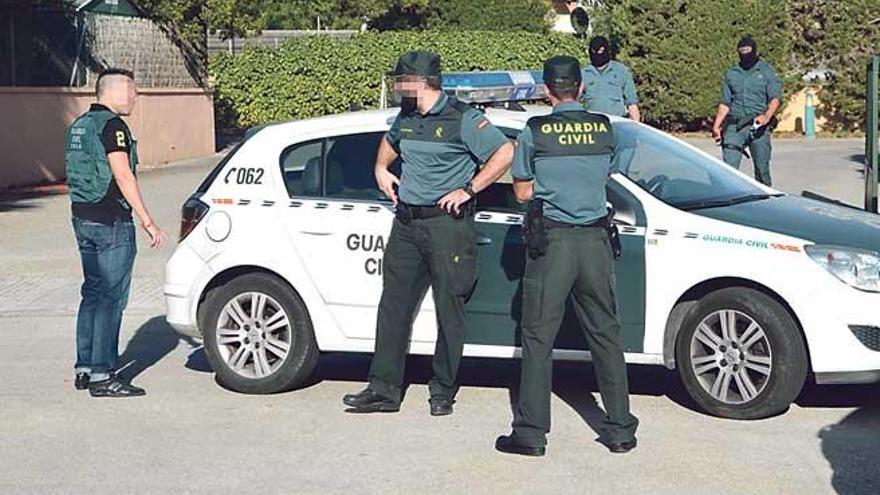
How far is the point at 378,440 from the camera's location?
6895mm

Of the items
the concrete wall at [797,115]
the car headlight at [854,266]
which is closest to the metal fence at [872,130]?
the car headlight at [854,266]

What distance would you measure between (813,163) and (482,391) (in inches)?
712

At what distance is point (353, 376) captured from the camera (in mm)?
8477

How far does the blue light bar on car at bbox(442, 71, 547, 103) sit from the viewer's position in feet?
26.4

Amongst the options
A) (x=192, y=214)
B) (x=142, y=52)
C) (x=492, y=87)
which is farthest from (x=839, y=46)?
(x=192, y=214)

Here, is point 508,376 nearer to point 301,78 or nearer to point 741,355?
point 741,355

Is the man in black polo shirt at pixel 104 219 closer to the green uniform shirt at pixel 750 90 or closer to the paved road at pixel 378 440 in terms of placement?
the paved road at pixel 378 440

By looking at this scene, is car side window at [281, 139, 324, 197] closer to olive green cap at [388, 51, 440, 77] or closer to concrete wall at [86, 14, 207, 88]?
olive green cap at [388, 51, 440, 77]

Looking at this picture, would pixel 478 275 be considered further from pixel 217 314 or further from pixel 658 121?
pixel 658 121

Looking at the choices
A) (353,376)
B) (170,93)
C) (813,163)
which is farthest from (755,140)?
Result: (170,93)

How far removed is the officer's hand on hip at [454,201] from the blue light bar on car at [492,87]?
3.09ft

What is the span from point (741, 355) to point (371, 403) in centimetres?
192

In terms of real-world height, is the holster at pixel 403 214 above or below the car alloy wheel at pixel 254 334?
above

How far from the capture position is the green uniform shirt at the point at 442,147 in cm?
709
